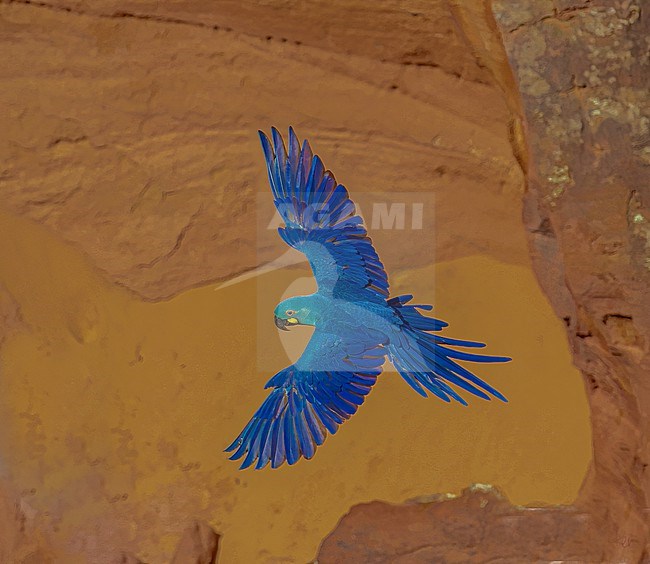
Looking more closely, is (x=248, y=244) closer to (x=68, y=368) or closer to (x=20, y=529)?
(x=68, y=368)

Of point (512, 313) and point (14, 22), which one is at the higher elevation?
point (14, 22)

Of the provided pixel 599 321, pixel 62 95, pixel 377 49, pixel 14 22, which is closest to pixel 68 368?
pixel 62 95

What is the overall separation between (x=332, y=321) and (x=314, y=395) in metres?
0.14

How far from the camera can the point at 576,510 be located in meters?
1.59

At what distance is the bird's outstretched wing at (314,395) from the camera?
4.76 feet

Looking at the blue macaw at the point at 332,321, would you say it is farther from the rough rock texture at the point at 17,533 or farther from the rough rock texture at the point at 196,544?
the rough rock texture at the point at 17,533

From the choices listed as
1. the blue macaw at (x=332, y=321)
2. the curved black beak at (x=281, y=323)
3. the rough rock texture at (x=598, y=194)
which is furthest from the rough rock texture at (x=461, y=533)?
the curved black beak at (x=281, y=323)

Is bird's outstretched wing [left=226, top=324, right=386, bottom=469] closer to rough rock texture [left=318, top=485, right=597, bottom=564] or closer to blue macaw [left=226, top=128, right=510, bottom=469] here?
blue macaw [left=226, top=128, right=510, bottom=469]

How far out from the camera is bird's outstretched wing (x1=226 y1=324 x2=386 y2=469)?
1.45 metres

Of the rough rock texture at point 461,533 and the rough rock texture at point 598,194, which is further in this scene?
the rough rock texture at point 461,533

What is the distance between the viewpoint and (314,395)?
1451 millimetres

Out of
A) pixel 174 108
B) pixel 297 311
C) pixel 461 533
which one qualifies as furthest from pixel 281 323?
pixel 461 533

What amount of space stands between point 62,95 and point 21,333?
0.46 metres

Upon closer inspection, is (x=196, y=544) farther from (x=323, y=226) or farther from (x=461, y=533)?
(x=323, y=226)
